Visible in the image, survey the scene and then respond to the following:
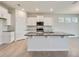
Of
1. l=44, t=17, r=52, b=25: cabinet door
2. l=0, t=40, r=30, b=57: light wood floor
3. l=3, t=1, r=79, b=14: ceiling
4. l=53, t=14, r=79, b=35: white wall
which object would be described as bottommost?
l=0, t=40, r=30, b=57: light wood floor

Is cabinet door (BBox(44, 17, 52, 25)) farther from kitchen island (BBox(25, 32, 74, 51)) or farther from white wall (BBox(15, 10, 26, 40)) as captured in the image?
kitchen island (BBox(25, 32, 74, 51))

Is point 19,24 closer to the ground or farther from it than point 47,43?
farther from it

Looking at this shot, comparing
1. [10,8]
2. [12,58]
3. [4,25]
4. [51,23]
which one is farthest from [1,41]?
[51,23]

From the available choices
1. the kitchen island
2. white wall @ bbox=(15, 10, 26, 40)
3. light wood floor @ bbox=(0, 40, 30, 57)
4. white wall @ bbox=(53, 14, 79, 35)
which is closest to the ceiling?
white wall @ bbox=(15, 10, 26, 40)

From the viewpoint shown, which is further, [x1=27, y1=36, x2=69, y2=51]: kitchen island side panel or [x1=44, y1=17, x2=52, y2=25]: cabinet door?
[x1=44, y1=17, x2=52, y2=25]: cabinet door

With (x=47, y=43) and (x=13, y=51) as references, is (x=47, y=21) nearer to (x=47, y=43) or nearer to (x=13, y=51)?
(x=47, y=43)

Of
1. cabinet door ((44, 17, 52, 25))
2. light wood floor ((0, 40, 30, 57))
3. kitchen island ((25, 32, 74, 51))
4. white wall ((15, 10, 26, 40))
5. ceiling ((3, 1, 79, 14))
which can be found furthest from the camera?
cabinet door ((44, 17, 52, 25))

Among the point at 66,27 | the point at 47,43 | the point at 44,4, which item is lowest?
the point at 47,43

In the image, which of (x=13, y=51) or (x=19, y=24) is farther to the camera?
(x=19, y=24)

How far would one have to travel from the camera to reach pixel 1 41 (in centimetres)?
809

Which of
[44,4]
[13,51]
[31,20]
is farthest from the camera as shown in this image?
[31,20]

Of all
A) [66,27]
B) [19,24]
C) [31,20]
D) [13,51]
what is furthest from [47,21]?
[13,51]

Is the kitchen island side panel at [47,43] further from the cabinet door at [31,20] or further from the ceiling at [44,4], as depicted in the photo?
the cabinet door at [31,20]

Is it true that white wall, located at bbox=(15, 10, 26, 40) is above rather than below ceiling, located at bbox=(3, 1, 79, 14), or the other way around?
below
